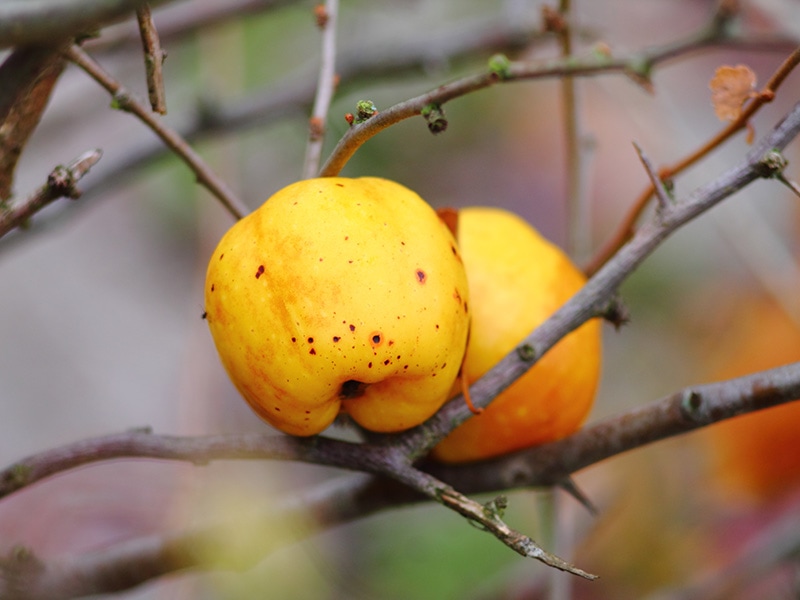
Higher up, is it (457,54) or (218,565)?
(457,54)

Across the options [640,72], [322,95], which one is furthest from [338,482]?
[640,72]

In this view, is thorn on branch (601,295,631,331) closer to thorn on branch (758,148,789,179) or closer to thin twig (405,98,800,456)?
thin twig (405,98,800,456)

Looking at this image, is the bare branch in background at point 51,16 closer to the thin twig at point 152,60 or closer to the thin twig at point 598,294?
the thin twig at point 152,60

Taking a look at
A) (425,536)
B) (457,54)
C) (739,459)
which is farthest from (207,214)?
(739,459)

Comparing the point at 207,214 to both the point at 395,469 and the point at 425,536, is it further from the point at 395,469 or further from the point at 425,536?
the point at 395,469

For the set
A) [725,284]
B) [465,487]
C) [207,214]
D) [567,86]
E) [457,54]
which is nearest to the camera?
[465,487]

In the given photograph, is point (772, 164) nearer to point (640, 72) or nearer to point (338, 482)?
point (640, 72)

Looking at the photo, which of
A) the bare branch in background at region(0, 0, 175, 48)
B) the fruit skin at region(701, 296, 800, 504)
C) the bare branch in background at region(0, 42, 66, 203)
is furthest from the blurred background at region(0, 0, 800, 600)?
the bare branch in background at region(0, 0, 175, 48)
